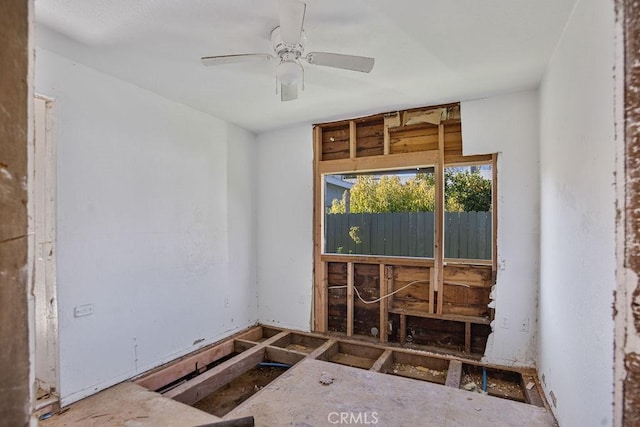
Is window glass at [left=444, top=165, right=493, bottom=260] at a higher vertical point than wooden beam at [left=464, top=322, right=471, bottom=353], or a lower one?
higher

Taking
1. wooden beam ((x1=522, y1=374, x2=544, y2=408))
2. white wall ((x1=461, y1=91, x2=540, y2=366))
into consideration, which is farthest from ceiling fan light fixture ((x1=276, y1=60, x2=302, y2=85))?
wooden beam ((x1=522, y1=374, x2=544, y2=408))

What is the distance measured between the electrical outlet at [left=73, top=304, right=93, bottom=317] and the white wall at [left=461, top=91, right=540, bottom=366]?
3.48 m

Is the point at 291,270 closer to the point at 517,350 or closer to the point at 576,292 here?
the point at 517,350

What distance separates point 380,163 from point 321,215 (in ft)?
3.08

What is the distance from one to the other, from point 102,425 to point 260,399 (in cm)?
103

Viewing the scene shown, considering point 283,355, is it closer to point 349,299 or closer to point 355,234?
point 349,299

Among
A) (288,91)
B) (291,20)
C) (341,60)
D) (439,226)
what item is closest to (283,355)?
(439,226)

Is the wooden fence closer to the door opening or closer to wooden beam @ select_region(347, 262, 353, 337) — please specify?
wooden beam @ select_region(347, 262, 353, 337)

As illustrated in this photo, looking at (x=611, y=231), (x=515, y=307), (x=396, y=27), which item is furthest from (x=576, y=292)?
(x=396, y=27)

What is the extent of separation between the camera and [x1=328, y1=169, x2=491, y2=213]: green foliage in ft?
11.2

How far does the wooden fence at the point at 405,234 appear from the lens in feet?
11.0

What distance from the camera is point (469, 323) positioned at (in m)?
3.29

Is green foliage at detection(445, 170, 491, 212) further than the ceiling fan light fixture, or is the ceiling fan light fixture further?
green foliage at detection(445, 170, 491, 212)

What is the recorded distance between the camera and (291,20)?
1725 millimetres
